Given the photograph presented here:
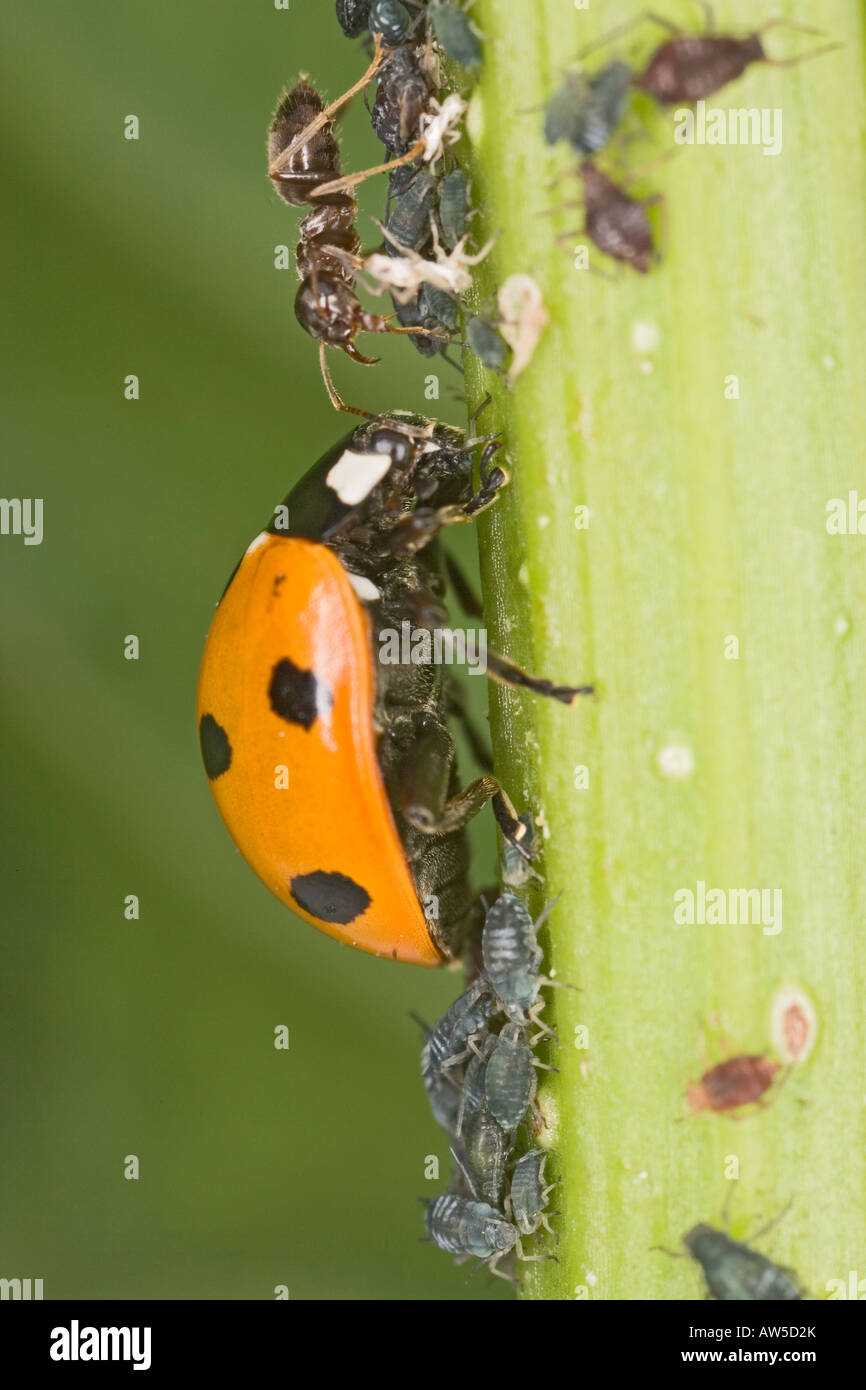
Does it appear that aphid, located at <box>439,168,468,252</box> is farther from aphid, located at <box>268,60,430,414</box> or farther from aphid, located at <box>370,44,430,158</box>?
aphid, located at <box>268,60,430,414</box>

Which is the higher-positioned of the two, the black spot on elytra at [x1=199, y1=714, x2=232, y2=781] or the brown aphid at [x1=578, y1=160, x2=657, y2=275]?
the brown aphid at [x1=578, y1=160, x2=657, y2=275]

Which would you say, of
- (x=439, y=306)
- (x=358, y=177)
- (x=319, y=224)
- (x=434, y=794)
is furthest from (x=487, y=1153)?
(x=319, y=224)

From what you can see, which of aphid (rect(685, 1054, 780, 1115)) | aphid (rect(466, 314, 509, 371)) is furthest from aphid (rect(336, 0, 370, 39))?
aphid (rect(685, 1054, 780, 1115))

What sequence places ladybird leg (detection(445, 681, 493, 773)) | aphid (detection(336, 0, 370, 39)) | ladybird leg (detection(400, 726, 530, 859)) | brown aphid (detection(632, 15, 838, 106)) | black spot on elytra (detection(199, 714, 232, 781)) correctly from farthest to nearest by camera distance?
ladybird leg (detection(445, 681, 493, 773)) < black spot on elytra (detection(199, 714, 232, 781)) < ladybird leg (detection(400, 726, 530, 859)) < aphid (detection(336, 0, 370, 39)) < brown aphid (detection(632, 15, 838, 106))

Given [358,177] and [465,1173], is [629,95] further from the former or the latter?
[465,1173]

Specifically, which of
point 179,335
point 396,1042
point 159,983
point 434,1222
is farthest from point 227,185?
point 434,1222

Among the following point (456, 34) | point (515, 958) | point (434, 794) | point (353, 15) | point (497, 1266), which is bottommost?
point (497, 1266)

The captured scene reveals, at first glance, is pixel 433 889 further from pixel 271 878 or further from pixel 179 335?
pixel 179 335
